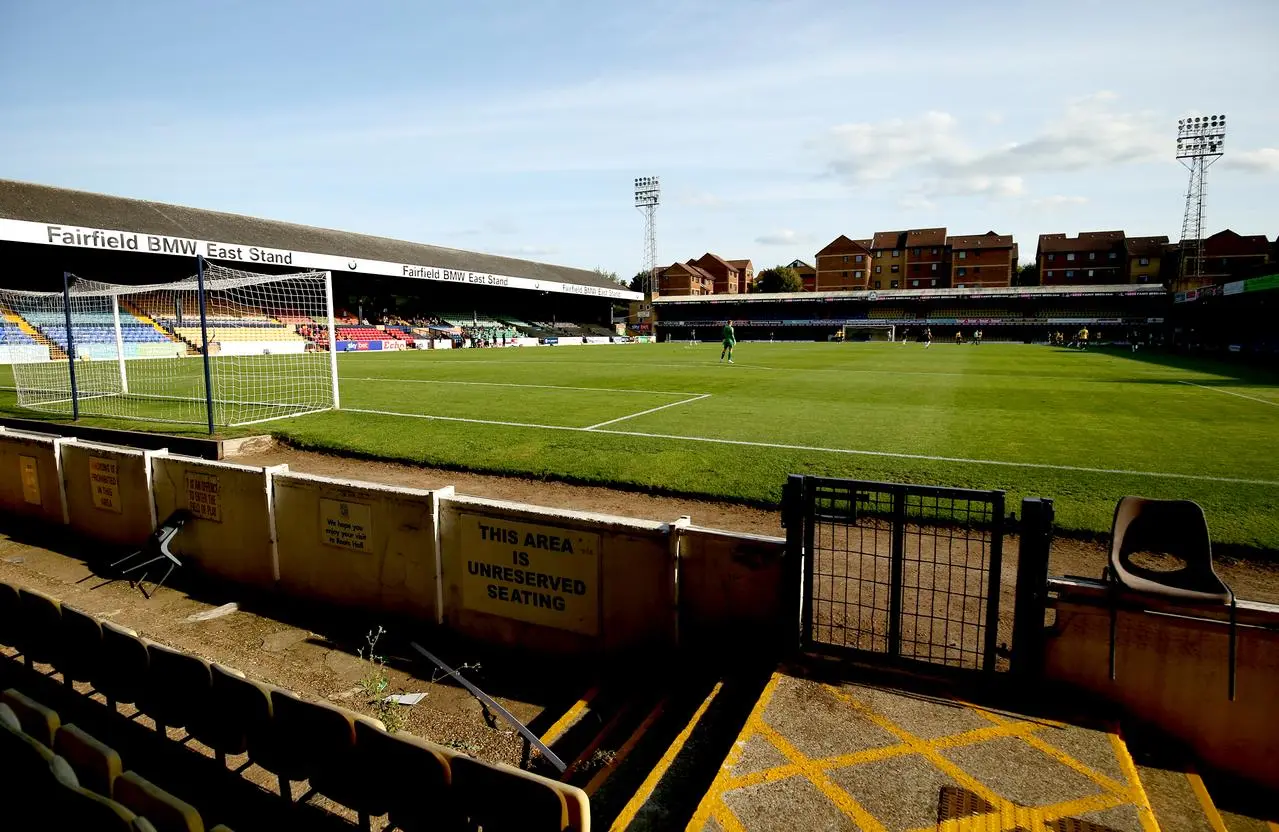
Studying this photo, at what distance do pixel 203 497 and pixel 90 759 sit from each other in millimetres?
5007

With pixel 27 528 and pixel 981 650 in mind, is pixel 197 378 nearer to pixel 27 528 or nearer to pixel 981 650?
pixel 27 528

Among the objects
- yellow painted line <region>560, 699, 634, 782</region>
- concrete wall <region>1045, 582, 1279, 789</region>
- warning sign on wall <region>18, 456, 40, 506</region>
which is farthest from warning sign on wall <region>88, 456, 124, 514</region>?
concrete wall <region>1045, 582, 1279, 789</region>

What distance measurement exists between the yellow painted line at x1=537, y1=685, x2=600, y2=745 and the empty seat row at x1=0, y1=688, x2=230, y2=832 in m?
2.19

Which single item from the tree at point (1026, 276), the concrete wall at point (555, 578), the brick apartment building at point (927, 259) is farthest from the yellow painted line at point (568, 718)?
the tree at point (1026, 276)

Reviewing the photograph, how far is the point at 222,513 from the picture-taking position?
6773 millimetres

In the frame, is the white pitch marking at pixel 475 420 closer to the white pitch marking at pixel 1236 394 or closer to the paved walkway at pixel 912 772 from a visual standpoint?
the paved walkway at pixel 912 772

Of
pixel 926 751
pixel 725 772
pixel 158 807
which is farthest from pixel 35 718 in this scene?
pixel 926 751

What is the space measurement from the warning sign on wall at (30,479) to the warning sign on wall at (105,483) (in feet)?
4.45

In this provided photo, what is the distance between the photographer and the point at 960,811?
2.85 m

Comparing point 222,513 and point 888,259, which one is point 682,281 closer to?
point 888,259


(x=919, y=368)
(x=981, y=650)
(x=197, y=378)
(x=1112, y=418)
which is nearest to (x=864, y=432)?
(x=1112, y=418)

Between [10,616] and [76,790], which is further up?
[76,790]

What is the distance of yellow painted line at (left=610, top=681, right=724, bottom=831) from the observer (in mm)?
2938

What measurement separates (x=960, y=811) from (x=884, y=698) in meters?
0.92
